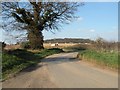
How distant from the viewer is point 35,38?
52250 millimetres

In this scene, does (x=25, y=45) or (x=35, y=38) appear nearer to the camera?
(x=35, y=38)

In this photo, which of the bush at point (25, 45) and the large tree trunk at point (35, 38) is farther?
the bush at point (25, 45)

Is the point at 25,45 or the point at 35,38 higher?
the point at 35,38

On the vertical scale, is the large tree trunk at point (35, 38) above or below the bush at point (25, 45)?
above

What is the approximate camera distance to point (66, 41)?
461ft

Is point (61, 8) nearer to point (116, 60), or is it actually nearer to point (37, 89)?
point (116, 60)

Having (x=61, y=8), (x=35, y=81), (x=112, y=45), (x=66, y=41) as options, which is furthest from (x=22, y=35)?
(x=66, y=41)

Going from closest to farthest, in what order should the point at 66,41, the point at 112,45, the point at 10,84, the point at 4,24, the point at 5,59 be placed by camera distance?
the point at 10,84
the point at 5,59
the point at 112,45
the point at 4,24
the point at 66,41

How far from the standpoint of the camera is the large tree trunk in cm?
5184

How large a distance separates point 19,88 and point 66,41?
127320 mm

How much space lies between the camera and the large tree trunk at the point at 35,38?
51.8 meters

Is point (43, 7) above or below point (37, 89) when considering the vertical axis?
above

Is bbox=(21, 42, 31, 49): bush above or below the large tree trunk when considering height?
below

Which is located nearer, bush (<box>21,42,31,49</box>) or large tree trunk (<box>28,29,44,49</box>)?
large tree trunk (<box>28,29,44,49</box>)
